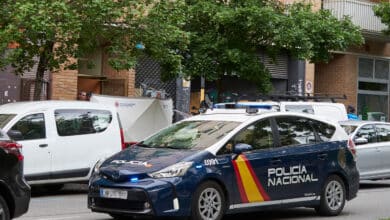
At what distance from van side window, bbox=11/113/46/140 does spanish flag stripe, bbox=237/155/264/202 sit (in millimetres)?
4854

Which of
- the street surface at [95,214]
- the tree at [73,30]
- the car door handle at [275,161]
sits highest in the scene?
the tree at [73,30]

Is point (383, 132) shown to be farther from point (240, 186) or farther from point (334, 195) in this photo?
point (240, 186)

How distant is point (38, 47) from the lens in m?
15.9

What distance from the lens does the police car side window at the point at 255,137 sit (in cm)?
1043

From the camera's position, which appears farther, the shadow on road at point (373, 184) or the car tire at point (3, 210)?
the shadow on road at point (373, 184)

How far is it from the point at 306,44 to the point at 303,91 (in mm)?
8737

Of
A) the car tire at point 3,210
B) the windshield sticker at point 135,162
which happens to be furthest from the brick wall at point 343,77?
the car tire at point 3,210

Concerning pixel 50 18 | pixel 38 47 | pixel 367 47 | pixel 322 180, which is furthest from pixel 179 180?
pixel 367 47

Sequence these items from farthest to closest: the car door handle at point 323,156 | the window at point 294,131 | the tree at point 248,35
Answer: the tree at point 248,35, the car door handle at point 323,156, the window at point 294,131

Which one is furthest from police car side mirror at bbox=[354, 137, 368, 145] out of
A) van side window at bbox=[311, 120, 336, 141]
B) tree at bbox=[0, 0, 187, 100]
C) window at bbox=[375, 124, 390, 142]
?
van side window at bbox=[311, 120, 336, 141]

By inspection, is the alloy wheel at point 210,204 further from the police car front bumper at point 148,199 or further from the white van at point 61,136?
the white van at point 61,136

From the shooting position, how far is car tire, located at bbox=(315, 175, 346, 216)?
457 inches

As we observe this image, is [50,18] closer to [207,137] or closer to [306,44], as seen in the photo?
[207,137]

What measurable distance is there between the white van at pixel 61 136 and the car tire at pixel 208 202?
470 centimetres
